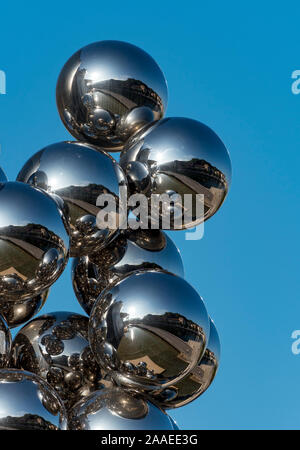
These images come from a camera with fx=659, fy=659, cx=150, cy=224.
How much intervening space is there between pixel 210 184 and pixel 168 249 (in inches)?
10.4

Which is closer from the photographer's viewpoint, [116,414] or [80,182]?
[116,414]

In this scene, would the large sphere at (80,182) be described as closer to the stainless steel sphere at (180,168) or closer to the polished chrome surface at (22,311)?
the stainless steel sphere at (180,168)

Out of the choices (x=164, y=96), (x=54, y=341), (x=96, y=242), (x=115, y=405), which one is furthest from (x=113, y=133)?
(x=115, y=405)

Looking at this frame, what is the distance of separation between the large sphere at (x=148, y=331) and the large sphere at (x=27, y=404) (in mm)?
158

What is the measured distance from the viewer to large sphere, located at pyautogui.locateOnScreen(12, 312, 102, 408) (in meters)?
1.57

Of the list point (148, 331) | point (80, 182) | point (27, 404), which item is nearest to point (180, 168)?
point (80, 182)

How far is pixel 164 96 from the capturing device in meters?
1.90

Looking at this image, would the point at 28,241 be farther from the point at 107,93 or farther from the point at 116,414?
the point at 107,93

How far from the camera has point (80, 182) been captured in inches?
57.6

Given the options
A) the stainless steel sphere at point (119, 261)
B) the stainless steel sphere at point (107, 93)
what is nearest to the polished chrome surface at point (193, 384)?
the stainless steel sphere at point (119, 261)

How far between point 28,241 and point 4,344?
0.33 metres

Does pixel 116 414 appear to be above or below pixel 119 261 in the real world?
below

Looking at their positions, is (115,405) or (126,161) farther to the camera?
(126,161)
